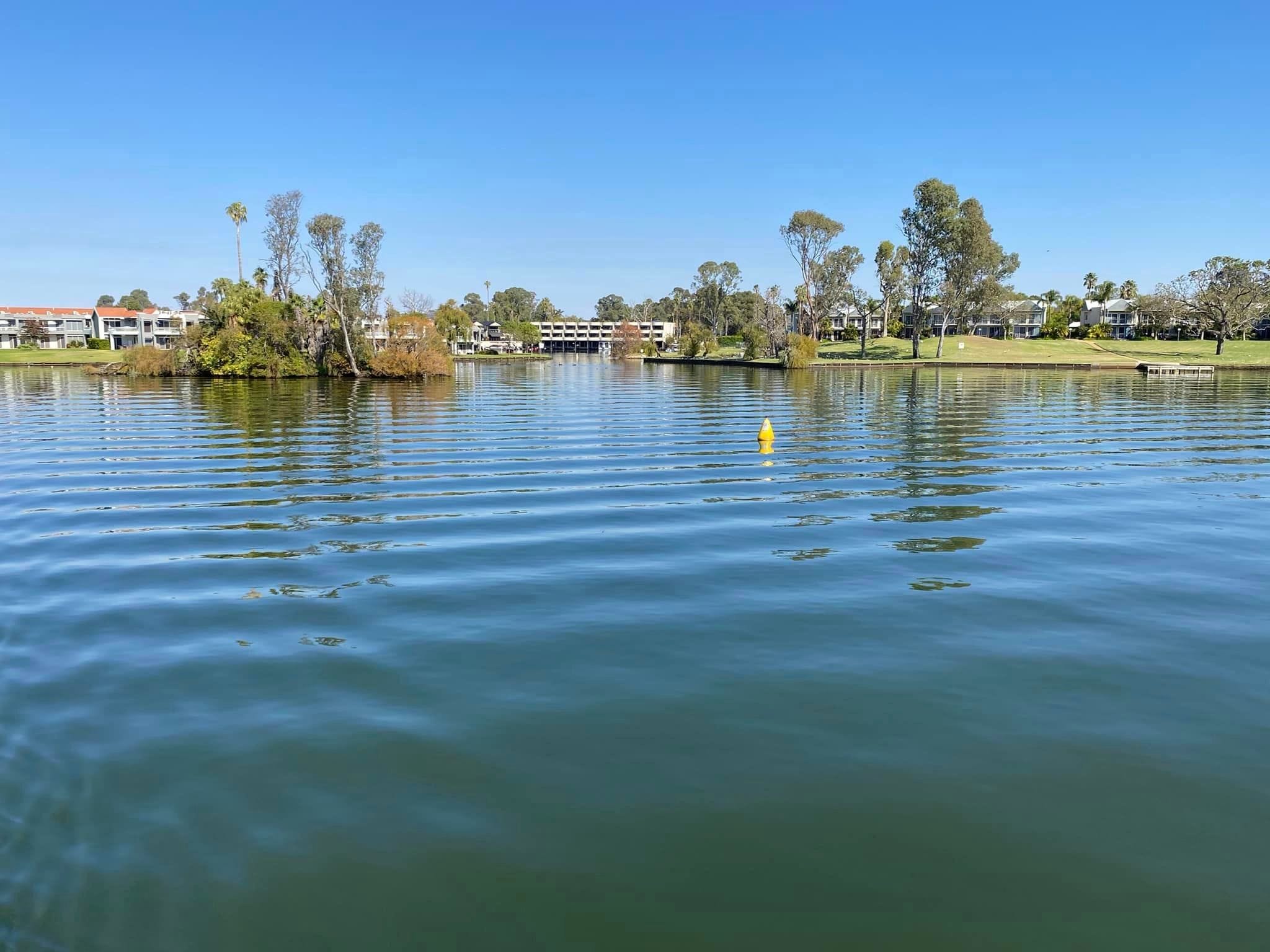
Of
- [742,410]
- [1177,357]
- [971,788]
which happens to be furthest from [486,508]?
[1177,357]

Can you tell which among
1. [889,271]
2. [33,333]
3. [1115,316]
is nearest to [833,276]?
[889,271]

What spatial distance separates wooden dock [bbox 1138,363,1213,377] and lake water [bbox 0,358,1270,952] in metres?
57.7

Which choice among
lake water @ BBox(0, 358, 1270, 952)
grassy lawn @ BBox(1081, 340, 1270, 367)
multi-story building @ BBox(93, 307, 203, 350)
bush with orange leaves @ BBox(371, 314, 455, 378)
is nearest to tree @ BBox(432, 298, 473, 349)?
multi-story building @ BBox(93, 307, 203, 350)

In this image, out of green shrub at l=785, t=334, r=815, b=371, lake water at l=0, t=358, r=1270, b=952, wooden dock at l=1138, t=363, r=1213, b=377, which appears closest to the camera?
lake water at l=0, t=358, r=1270, b=952

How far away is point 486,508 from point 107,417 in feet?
83.3

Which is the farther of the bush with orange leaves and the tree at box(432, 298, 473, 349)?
the tree at box(432, 298, 473, 349)

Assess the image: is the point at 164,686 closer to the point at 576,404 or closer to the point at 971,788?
the point at 971,788

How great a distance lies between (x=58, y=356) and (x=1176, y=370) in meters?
112

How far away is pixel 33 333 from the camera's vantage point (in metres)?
143

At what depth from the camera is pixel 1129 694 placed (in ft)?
25.2

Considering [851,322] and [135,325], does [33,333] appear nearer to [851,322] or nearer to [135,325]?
[135,325]

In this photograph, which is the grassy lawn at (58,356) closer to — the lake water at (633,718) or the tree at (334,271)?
the tree at (334,271)

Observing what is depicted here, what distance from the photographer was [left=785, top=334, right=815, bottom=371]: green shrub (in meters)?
80.6

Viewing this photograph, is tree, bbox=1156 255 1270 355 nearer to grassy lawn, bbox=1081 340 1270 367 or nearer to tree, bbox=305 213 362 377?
grassy lawn, bbox=1081 340 1270 367
